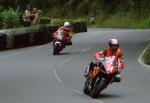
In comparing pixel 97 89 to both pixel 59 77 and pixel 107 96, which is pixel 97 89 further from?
pixel 59 77

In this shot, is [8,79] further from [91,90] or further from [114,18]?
[114,18]

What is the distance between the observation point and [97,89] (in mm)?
16812

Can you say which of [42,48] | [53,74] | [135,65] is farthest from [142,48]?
[53,74]

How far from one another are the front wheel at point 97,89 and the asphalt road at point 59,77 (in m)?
0.17

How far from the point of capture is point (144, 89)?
760 inches

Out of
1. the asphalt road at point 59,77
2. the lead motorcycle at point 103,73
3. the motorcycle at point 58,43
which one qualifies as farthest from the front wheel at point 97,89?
the motorcycle at point 58,43

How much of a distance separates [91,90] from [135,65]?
1007 cm

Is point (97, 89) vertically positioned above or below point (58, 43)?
above

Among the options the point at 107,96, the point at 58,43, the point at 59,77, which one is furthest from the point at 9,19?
the point at 107,96

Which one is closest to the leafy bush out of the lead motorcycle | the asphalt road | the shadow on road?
the asphalt road

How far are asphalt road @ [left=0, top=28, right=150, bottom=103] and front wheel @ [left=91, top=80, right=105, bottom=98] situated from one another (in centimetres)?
17

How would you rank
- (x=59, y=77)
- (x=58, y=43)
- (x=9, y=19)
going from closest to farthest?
(x=59, y=77) → (x=58, y=43) → (x=9, y=19)

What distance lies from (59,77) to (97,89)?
19.2 feet

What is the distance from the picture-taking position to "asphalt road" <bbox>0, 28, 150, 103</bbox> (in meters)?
17.2
